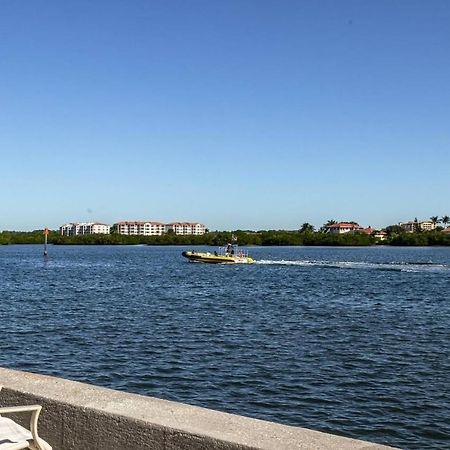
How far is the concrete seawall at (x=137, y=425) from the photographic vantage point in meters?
3.92

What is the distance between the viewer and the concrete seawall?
3.92m

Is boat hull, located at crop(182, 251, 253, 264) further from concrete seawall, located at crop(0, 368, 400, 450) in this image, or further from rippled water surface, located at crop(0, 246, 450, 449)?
concrete seawall, located at crop(0, 368, 400, 450)

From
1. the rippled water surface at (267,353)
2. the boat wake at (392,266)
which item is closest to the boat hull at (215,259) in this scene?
the boat wake at (392,266)

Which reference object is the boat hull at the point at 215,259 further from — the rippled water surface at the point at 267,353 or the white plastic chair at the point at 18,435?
the white plastic chair at the point at 18,435

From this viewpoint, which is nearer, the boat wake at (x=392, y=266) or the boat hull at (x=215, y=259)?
the boat wake at (x=392, y=266)

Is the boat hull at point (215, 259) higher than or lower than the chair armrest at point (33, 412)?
lower

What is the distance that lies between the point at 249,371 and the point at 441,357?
273 inches

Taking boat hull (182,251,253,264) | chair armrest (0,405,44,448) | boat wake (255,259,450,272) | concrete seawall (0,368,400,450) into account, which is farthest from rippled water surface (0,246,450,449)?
boat hull (182,251,253,264)

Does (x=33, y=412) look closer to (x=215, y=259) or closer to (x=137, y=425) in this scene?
(x=137, y=425)

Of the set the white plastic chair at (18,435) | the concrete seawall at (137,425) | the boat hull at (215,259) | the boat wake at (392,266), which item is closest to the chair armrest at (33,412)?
the white plastic chair at (18,435)

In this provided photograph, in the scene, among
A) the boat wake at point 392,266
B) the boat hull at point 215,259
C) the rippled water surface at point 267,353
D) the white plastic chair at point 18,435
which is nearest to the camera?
the white plastic chair at point 18,435

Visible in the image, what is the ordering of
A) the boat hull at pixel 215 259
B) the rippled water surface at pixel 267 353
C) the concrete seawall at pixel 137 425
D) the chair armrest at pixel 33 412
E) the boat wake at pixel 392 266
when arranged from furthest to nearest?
1. the boat hull at pixel 215 259
2. the boat wake at pixel 392 266
3. the rippled water surface at pixel 267 353
4. the chair armrest at pixel 33 412
5. the concrete seawall at pixel 137 425

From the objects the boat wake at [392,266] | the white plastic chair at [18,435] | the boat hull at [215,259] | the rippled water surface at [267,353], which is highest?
→ the white plastic chair at [18,435]

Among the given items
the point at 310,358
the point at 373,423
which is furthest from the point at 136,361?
the point at 373,423
